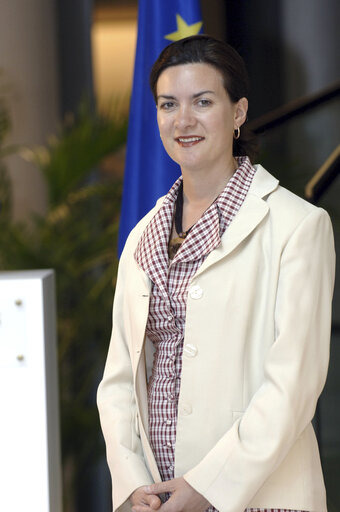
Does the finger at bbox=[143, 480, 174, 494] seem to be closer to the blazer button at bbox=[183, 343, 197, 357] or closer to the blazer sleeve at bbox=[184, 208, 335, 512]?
the blazer sleeve at bbox=[184, 208, 335, 512]

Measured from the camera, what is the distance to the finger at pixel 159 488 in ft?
5.42

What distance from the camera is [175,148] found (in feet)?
5.66

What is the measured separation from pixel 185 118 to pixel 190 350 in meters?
0.49

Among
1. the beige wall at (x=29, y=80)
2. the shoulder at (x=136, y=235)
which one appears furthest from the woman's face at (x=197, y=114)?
the beige wall at (x=29, y=80)

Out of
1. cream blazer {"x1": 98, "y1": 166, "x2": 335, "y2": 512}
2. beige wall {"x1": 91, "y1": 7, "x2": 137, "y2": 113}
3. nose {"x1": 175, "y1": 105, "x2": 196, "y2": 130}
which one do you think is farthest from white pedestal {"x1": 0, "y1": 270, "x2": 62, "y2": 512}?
beige wall {"x1": 91, "y1": 7, "x2": 137, "y2": 113}

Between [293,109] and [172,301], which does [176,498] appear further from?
[293,109]

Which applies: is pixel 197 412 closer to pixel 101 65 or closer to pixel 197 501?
pixel 197 501

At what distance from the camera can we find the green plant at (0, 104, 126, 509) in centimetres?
411

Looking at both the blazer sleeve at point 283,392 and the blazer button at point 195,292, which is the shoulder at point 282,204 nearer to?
the blazer sleeve at point 283,392

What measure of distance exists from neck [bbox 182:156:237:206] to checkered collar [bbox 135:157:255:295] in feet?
0.08

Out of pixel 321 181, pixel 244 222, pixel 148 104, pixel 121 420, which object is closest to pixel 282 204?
pixel 244 222

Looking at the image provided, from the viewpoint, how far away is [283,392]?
157 centimetres

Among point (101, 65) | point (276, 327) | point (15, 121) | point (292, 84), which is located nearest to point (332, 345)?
point (292, 84)

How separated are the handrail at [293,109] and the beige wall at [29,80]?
2.11m
